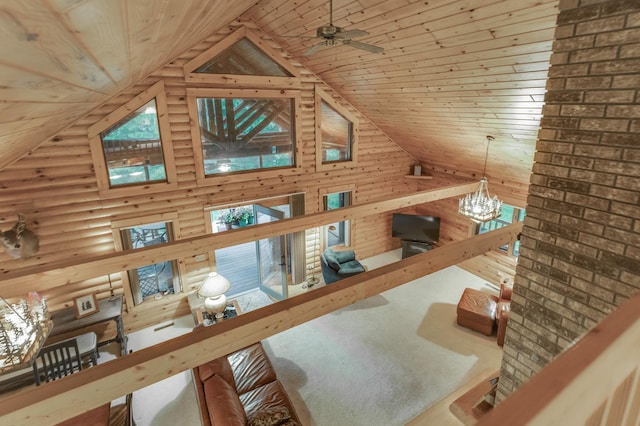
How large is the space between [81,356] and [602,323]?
5.67 meters

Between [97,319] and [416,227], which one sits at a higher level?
[416,227]

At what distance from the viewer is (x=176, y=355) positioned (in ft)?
6.40

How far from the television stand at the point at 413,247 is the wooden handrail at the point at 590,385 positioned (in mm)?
7599

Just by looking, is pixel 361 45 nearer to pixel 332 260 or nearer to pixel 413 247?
pixel 332 260

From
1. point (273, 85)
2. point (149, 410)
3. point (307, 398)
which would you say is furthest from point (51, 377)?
A: point (273, 85)

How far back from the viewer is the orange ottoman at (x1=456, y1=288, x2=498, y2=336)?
5598mm

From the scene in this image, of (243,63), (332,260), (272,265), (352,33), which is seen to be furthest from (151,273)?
(352,33)

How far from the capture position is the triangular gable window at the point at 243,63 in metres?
5.50

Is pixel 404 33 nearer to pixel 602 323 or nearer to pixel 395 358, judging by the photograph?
pixel 602 323

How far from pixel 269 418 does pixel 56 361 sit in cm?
282

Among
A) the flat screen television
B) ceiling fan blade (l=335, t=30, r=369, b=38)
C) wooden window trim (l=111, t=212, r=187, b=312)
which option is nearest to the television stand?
the flat screen television

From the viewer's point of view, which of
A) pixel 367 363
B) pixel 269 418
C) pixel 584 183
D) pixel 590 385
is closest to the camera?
pixel 590 385

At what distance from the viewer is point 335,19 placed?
4207 mm

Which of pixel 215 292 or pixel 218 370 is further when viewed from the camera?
pixel 215 292
